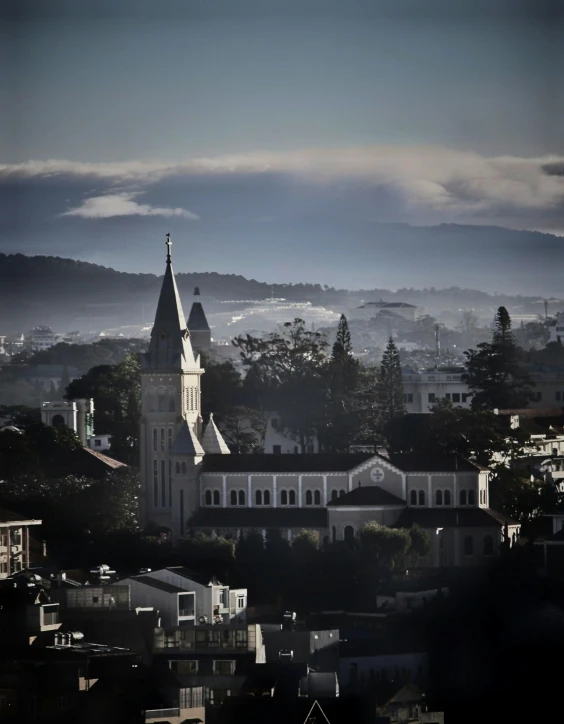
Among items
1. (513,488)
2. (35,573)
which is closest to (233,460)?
(513,488)

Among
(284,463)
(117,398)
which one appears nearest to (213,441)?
(284,463)

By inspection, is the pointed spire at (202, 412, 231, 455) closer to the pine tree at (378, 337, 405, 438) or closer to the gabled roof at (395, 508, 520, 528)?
the gabled roof at (395, 508, 520, 528)

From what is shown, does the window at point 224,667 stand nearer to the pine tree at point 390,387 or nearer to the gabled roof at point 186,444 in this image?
the gabled roof at point 186,444

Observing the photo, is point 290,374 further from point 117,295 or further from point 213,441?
point 117,295

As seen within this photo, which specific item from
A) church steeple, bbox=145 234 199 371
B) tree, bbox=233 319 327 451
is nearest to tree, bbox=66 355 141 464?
tree, bbox=233 319 327 451

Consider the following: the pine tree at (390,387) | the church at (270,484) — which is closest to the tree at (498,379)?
the pine tree at (390,387)

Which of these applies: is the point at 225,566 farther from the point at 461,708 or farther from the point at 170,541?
the point at 461,708
